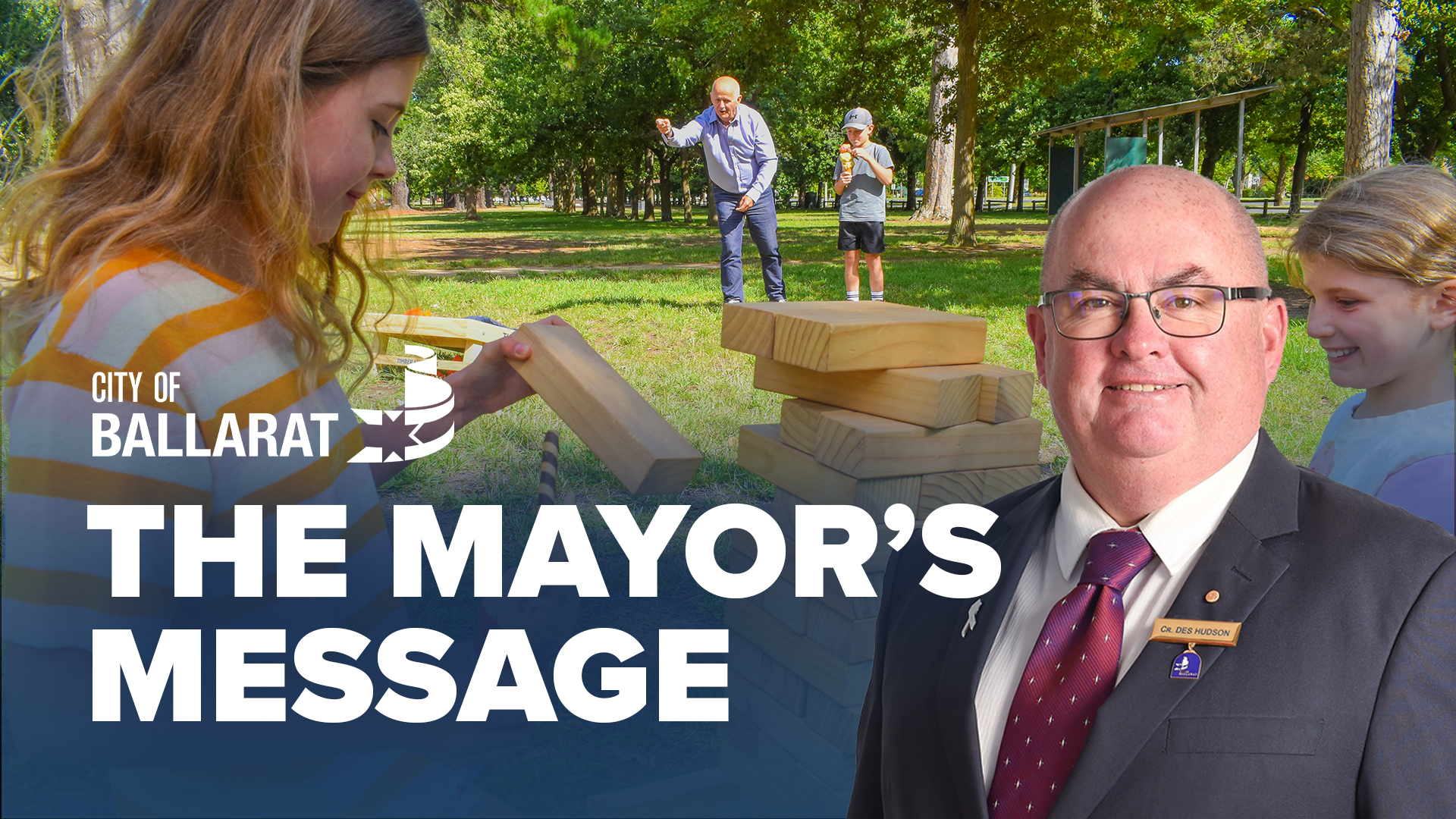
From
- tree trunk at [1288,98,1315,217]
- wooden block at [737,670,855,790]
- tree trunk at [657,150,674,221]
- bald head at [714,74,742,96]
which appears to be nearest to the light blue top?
wooden block at [737,670,855,790]

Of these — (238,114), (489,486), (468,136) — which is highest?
(468,136)

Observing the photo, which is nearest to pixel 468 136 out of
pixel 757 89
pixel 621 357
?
pixel 757 89

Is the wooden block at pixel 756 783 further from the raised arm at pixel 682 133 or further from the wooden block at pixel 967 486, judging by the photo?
the raised arm at pixel 682 133

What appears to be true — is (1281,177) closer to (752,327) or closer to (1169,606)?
(752,327)

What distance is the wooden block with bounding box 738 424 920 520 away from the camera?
2.48 m

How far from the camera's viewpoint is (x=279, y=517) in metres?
1.45

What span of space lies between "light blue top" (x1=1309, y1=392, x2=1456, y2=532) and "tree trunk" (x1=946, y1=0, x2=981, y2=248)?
1869 cm

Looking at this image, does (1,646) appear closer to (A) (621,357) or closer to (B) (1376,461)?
(B) (1376,461)

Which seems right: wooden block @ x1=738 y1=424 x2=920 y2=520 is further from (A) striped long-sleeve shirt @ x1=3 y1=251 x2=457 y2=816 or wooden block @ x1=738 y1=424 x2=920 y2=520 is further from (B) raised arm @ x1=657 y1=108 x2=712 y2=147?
(B) raised arm @ x1=657 y1=108 x2=712 y2=147

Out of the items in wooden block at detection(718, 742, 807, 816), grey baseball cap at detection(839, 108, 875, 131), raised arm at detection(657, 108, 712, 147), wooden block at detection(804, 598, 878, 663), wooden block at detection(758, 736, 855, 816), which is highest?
grey baseball cap at detection(839, 108, 875, 131)

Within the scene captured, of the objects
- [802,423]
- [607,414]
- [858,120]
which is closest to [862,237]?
[858,120]

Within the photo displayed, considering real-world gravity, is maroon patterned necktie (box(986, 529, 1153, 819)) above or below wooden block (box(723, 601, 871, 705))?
above

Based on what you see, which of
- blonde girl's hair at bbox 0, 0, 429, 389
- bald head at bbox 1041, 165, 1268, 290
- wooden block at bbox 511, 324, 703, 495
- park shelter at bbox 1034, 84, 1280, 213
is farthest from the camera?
park shelter at bbox 1034, 84, 1280, 213

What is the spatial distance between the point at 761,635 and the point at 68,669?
175 centimetres
